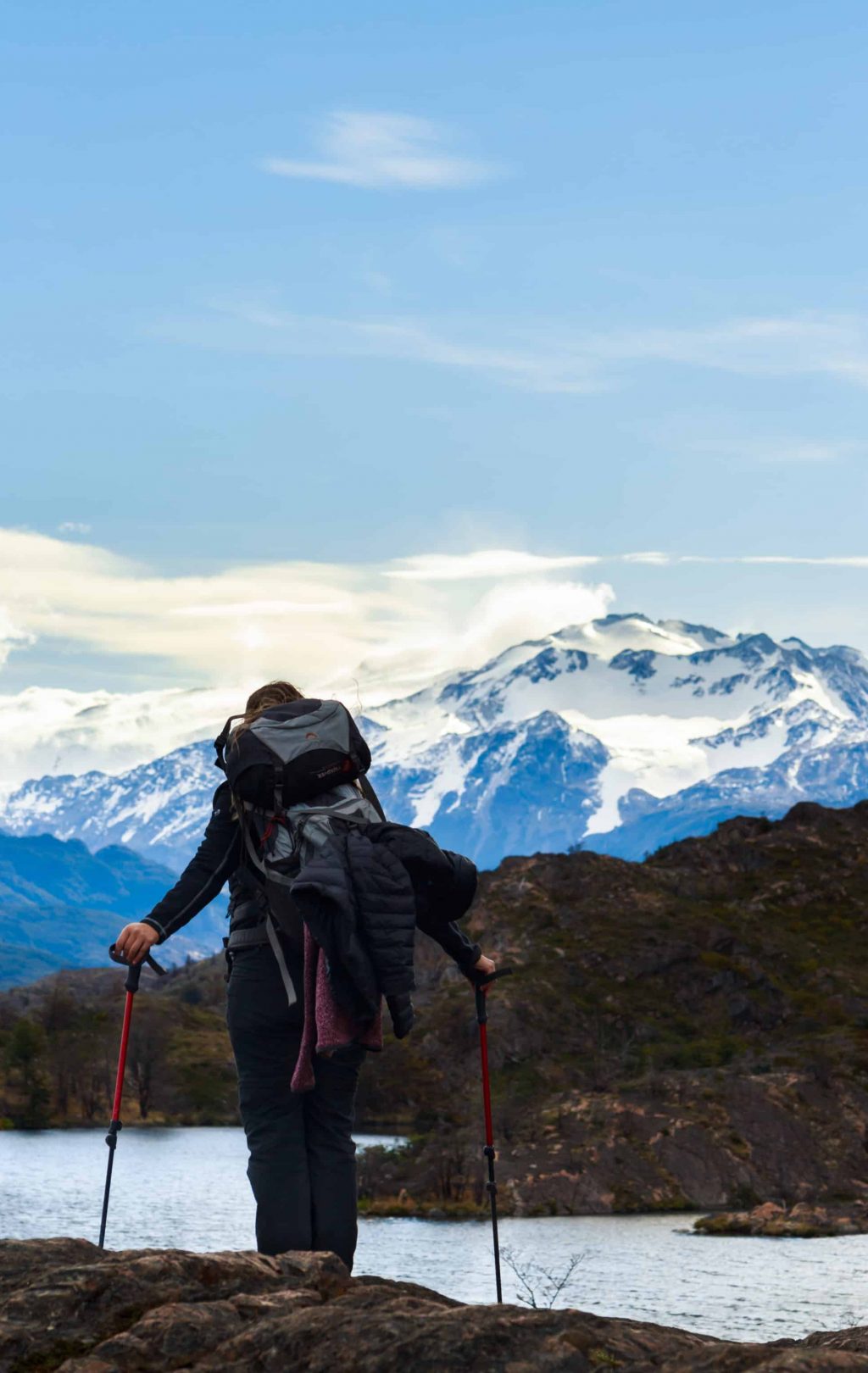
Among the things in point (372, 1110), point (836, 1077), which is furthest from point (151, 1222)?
point (372, 1110)

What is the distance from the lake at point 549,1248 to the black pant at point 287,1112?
37.3m

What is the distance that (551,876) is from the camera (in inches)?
6334

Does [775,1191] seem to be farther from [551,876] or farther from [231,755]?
[231,755]

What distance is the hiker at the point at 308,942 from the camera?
9.21m

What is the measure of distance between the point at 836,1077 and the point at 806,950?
3330 centimetres

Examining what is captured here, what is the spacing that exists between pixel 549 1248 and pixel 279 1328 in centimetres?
7565

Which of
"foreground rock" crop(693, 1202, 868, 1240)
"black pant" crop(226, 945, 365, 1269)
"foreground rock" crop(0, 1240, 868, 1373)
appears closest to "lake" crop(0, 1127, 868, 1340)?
"foreground rock" crop(693, 1202, 868, 1240)

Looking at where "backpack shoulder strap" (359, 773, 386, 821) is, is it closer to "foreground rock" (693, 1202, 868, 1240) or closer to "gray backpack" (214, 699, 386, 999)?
"gray backpack" (214, 699, 386, 999)

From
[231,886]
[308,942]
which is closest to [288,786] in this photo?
[231,886]

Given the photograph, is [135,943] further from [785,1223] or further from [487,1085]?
[785,1223]

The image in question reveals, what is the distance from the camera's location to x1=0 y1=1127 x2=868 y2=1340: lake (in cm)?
5993

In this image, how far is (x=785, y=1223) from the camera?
86.9 metres

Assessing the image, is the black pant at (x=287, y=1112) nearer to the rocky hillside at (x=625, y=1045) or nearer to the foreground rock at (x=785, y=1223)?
the foreground rock at (x=785, y=1223)

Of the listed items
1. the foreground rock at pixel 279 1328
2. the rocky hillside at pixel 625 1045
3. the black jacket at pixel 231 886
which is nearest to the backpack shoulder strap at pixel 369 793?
the black jacket at pixel 231 886
